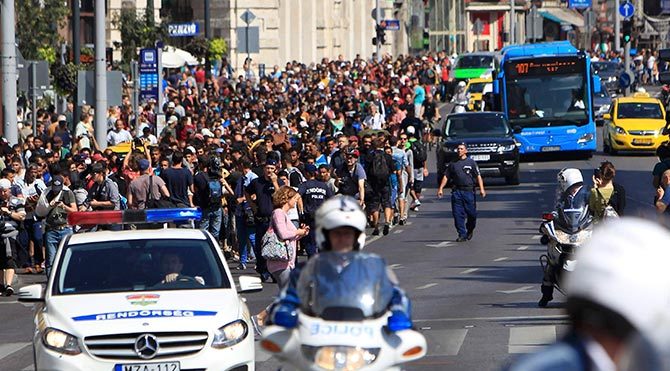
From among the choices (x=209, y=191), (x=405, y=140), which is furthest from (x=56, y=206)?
(x=405, y=140)

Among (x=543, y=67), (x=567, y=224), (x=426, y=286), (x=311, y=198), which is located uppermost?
(x=543, y=67)

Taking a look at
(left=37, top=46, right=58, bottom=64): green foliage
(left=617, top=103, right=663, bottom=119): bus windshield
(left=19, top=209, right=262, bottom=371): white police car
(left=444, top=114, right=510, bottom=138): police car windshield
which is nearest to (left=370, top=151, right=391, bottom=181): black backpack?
(left=444, top=114, right=510, bottom=138): police car windshield

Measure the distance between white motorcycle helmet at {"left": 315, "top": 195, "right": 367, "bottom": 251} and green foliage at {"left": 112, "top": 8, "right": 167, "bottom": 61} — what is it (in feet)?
141

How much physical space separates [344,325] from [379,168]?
21.9 metres

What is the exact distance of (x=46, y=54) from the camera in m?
41.9

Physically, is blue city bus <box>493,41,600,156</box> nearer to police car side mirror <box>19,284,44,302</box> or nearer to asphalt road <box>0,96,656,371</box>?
asphalt road <box>0,96,656,371</box>

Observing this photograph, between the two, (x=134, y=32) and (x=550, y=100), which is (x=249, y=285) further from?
(x=134, y=32)

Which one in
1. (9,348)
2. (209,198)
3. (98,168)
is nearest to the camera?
(9,348)

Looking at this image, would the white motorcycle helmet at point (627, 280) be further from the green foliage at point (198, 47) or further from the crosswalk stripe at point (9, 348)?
the green foliage at point (198, 47)

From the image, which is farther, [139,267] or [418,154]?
[418,154]

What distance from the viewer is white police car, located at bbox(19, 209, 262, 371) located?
11344 millimetres

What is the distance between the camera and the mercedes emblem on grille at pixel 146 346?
447 inches

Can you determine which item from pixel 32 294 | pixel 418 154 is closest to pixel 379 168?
pixel 418 154

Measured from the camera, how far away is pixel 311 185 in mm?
23594
